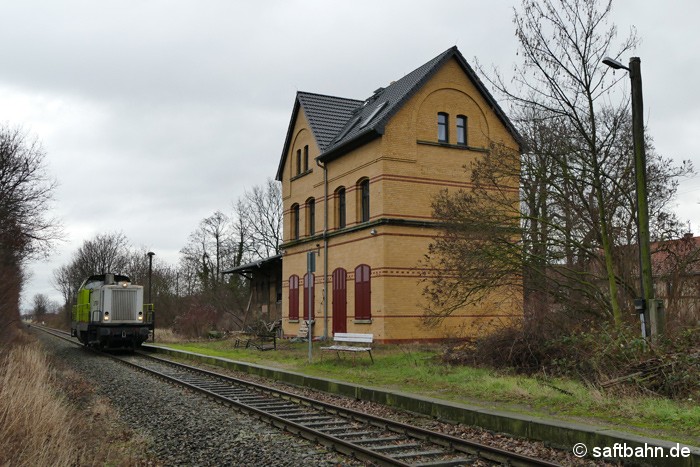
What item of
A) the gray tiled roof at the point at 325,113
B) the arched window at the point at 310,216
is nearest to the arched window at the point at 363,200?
the gray tiled roof at the point at 325,113

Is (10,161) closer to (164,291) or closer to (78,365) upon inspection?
(78,365)

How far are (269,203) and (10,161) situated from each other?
32.8 metres

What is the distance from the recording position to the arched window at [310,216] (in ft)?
91.8

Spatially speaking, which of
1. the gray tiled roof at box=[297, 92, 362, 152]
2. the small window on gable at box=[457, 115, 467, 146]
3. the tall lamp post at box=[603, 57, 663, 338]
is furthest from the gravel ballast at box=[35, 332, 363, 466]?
the gray tiled roof at box=[297, 92, 362, 152]

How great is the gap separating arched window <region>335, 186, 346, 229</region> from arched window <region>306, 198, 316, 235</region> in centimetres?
230

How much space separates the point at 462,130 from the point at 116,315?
653 inches

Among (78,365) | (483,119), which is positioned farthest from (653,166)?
(78,365)

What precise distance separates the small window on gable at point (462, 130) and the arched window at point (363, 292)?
20.8 feet

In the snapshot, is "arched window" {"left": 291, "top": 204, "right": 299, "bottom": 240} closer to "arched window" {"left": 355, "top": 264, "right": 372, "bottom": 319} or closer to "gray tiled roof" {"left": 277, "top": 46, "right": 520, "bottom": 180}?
"gray tiled roof" {"left": 277, "top": 46, "right": 520, "bottom": 180}

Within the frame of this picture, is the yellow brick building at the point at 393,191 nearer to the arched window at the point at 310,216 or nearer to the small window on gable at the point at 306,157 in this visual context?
the arched window at the point at 310,216

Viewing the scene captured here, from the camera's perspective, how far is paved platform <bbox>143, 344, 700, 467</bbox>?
6629 millimetres

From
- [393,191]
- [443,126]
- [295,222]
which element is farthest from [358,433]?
[295,222]

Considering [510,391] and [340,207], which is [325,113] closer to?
[340,207]

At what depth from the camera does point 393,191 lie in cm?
2241
